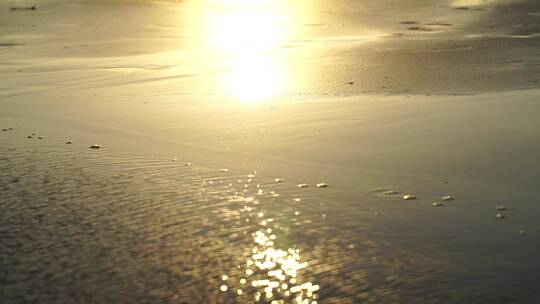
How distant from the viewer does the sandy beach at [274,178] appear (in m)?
4.52

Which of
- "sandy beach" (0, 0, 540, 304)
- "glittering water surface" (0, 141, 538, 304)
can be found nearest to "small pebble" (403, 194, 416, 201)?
"sandy beach" (0, 0, 540, 304)

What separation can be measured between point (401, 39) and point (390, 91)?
6.22 m

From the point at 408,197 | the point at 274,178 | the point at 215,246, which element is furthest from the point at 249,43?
the point at 215,246

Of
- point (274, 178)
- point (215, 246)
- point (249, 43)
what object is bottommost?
point (215, 246)

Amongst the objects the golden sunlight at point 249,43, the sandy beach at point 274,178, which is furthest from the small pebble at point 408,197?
the golden sunlight at point 249,43

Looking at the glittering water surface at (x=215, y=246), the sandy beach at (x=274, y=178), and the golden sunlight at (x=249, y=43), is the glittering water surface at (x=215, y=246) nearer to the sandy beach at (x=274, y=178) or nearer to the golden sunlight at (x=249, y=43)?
the sandy beach at (x=274, y=178)

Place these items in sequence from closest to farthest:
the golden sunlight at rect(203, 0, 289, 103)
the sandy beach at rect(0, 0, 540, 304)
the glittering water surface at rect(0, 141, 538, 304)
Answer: the glittering water surface at rect(0, 141, 538, 304) → the sandy beach at rect(0, 0, 540, 304) → the golden sunlight at rect(203, 0, 289, 103)

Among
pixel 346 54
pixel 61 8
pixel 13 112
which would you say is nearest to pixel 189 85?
pixel 13 112

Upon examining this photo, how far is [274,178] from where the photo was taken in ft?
21.2

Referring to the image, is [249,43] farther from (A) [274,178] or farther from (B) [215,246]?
(B) [215,246]

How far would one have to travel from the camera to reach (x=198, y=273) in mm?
4590

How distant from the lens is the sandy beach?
14.8 ft

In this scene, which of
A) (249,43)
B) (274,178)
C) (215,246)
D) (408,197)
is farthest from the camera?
(249,43)

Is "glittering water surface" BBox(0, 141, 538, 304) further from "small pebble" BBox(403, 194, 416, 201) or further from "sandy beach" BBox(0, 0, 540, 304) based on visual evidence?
"small pebble" BBox(403, 194, 416, 201)
